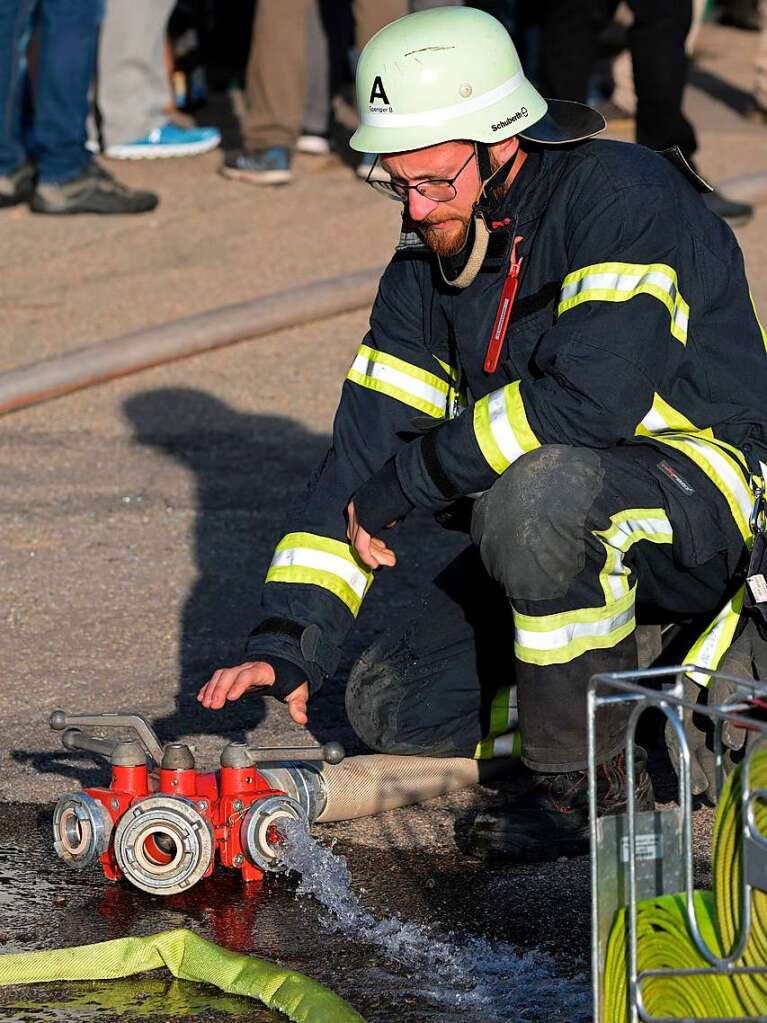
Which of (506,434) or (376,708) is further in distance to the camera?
(376,708)

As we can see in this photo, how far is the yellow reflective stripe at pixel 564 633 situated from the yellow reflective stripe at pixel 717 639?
21 centimetres

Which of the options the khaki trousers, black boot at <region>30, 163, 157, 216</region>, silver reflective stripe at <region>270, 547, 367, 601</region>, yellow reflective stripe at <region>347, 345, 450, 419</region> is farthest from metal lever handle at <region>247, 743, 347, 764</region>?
the khaki trousers

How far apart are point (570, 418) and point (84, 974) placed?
137 cm

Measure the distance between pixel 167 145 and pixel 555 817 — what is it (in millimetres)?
6712

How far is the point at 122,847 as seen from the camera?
126 inches

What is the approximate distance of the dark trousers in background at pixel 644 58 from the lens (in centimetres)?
784

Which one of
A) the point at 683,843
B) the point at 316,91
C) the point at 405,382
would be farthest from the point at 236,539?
the point at 316,91

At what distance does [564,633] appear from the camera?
330cm

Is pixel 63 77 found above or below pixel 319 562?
below

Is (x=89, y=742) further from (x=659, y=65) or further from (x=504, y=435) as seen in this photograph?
(x=659, y=65)

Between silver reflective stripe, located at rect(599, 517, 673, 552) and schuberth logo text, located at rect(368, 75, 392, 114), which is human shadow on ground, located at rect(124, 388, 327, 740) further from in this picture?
schuberth logo text, located at rect(368, 75, 392, 114)

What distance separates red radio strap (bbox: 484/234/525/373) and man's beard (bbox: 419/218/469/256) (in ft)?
0.37

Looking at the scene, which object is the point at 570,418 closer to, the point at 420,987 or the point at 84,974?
the point at 420,987

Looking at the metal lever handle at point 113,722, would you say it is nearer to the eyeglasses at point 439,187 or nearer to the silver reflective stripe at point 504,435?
the silver reflective stripe at point 504,435
